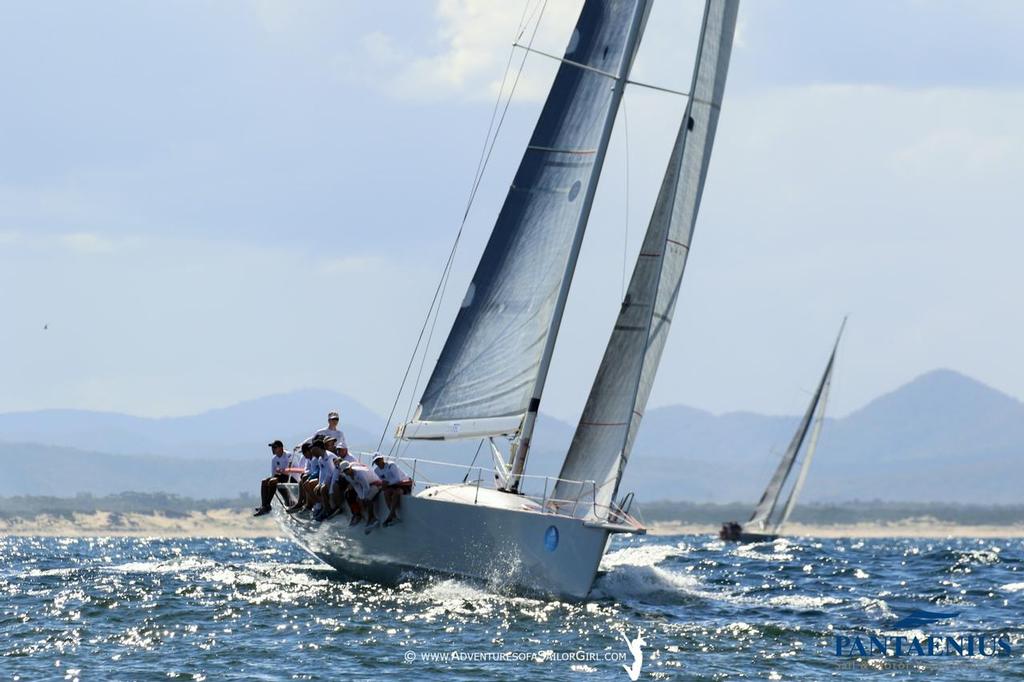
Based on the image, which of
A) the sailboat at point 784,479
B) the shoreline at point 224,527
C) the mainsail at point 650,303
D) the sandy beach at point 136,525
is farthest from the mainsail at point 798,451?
the sandy beach at point 136,525

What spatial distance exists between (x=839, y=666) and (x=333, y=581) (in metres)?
11.2

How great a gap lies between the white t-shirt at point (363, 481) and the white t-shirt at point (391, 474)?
228 mm

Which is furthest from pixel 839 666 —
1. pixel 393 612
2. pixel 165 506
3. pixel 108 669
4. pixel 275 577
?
pixel 165 506

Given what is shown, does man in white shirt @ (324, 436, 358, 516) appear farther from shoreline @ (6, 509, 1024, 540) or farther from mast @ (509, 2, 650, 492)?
shoreline @ (6, 509, 1024, 540)

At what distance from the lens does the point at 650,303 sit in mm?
25766

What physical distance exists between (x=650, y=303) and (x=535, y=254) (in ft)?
7.03

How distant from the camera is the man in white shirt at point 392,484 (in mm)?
25016

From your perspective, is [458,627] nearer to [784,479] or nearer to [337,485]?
[337,485]

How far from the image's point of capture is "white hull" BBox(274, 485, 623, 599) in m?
23.5

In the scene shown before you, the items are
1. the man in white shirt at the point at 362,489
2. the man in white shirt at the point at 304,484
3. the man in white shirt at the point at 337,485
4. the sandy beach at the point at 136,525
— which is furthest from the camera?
the sandy beach at the point at 136,525

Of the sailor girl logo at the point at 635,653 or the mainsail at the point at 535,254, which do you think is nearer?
the sailor girl logo at the point at 635,653

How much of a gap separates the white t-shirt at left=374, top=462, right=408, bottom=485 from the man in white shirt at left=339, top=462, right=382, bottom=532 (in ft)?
0.55

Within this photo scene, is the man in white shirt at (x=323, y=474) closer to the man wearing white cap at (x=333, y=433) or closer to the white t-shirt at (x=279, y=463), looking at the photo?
the man wearing white cap at (x=333, y=433)

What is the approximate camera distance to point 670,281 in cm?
2642
